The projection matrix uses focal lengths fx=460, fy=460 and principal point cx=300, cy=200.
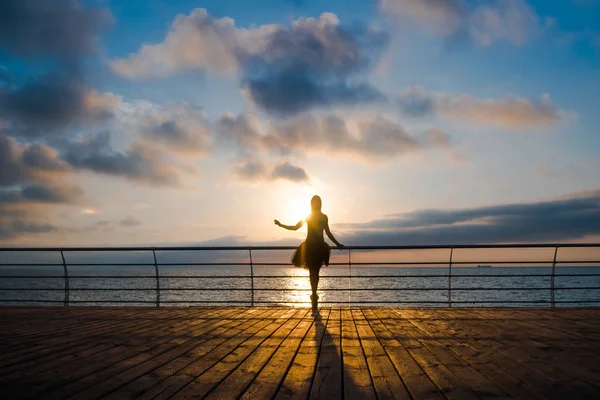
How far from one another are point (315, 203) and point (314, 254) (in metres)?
0.87

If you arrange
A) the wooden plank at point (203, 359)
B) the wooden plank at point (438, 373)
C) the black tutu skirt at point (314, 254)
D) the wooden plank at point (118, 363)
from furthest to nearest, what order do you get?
the black tutu skirt at point (314, 254) → the wooden plank at point (118, 363) → the wooden plank at point (203, 359) → the wooden plank at point (438, 373)

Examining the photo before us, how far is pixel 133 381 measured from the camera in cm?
318

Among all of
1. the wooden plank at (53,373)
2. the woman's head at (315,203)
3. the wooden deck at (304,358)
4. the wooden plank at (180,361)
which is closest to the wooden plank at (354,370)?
the wooden deck at (304,358)

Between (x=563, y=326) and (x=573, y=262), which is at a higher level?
(x=573, y=262)

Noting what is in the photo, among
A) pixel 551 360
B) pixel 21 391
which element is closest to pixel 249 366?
pixel 21 391

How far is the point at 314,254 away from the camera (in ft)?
25.7

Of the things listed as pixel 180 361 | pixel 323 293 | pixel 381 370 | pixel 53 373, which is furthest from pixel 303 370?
pixel 323 293

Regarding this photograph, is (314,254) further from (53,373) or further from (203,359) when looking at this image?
(53,373)

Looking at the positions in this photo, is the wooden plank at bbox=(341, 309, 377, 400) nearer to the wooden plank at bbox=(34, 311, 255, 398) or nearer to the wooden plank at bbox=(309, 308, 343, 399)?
the wooden plank at bbox=(309, 308, 343, 399)

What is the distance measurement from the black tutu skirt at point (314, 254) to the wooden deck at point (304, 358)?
113 cm

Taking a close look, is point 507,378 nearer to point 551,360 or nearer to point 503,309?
point 551,360

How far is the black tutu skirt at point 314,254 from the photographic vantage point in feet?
25.7

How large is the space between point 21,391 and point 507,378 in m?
3.27

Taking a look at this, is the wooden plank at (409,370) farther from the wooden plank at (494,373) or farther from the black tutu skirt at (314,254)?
the black tutu skirt at (314,254)
